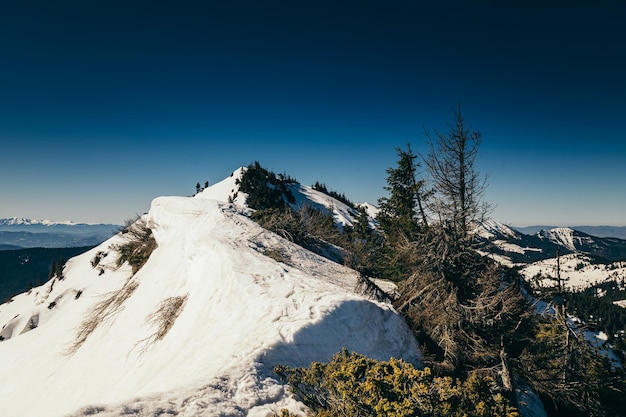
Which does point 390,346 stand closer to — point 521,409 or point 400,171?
point 521,409

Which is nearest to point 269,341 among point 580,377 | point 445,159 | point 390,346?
point 390,346

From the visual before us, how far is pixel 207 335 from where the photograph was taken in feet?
29.7

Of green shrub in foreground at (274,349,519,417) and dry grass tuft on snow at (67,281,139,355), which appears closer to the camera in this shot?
green shrub in foreground at (274,349,519,417)

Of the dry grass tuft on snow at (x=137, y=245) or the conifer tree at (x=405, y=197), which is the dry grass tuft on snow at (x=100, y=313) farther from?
the conifer tree at (x=405, y=197)

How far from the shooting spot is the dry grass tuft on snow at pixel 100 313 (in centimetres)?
Result: 1570

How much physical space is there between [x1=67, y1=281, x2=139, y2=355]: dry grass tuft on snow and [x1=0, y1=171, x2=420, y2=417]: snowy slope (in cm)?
23

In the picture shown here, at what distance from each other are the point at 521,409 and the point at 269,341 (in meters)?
7.78

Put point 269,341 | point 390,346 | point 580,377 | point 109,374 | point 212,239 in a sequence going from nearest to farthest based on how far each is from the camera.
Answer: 1. point 269,341
2. point 390,346
3. point 580,377
4. point 109,374
5. point 212,239

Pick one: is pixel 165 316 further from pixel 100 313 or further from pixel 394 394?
pixel 394 394

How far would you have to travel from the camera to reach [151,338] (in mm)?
11297

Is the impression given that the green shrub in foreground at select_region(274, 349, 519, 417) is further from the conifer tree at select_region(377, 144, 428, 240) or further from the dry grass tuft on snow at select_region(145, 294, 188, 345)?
the conifer tree at select_region(377, 144, 428, 240)

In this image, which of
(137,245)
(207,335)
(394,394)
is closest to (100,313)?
(137,245)

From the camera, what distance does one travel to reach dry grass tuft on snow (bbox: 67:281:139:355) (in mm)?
15695

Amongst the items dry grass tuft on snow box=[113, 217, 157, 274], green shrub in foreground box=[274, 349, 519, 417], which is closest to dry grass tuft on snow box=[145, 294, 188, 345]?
green shrub in foreground box=[274, 349, 519, 417]
